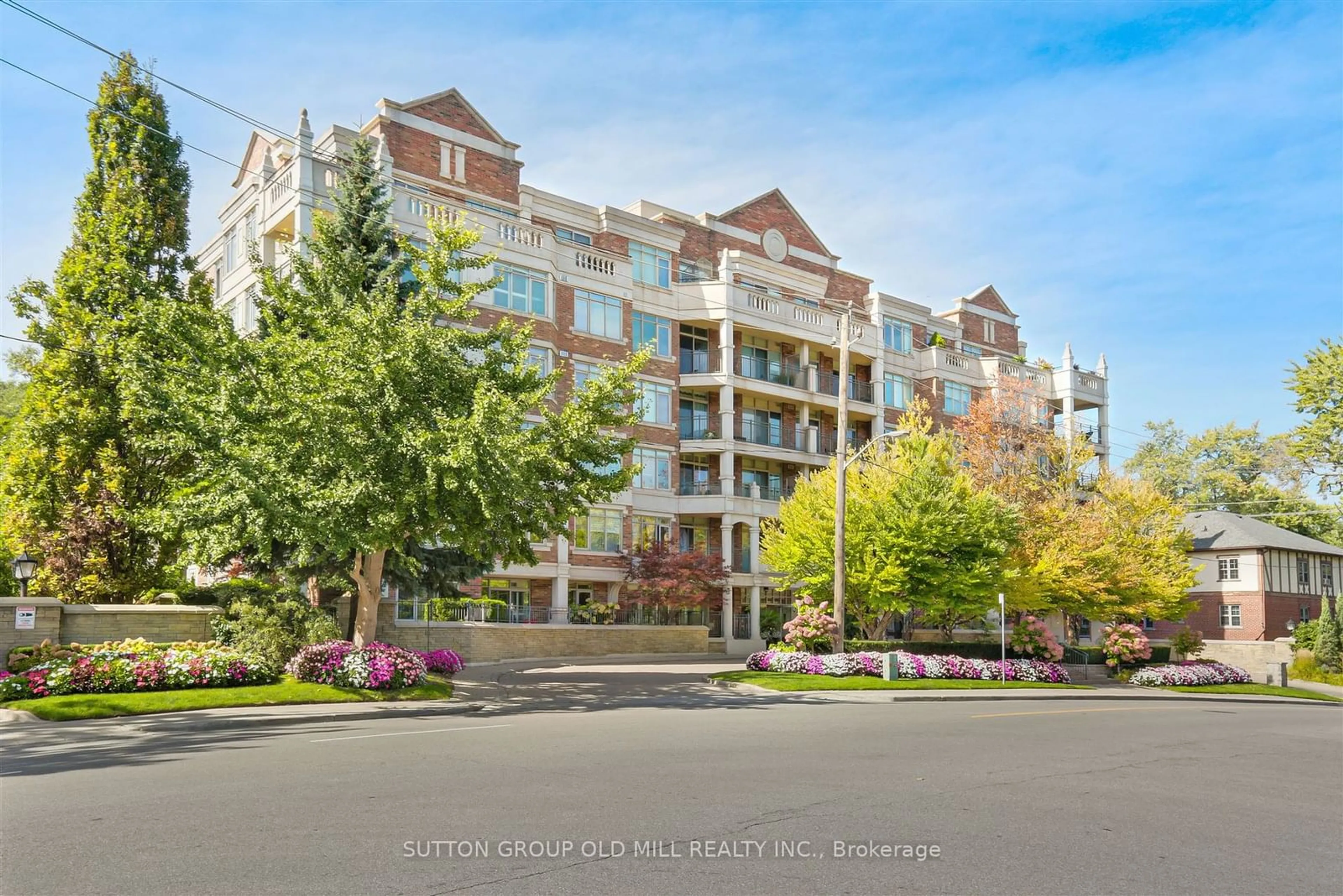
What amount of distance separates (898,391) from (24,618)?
41384mm

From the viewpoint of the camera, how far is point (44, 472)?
23.6 m

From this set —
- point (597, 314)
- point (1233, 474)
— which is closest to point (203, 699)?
point (597, 314)

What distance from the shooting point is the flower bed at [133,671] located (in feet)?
58.0

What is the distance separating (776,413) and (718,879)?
42120 mm

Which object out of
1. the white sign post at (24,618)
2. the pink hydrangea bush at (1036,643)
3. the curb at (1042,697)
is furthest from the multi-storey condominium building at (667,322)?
the white sign post at (24,618)

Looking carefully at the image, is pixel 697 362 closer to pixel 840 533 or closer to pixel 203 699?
pixel 840 533

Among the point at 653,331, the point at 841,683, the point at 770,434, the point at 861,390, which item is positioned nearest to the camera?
the point at 841,683

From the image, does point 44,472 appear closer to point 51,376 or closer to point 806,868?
point 51,376

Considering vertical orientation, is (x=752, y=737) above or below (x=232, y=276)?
below

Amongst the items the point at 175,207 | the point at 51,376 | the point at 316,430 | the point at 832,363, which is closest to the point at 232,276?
A: the point at 175,207

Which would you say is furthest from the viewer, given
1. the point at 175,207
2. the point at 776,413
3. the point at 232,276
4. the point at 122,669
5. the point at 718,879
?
the point at 776,413

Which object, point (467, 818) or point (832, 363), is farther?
point (832, 363)

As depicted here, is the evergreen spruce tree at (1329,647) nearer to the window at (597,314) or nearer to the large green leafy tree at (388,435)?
the window at (597,314)

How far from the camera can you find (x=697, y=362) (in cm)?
4478
